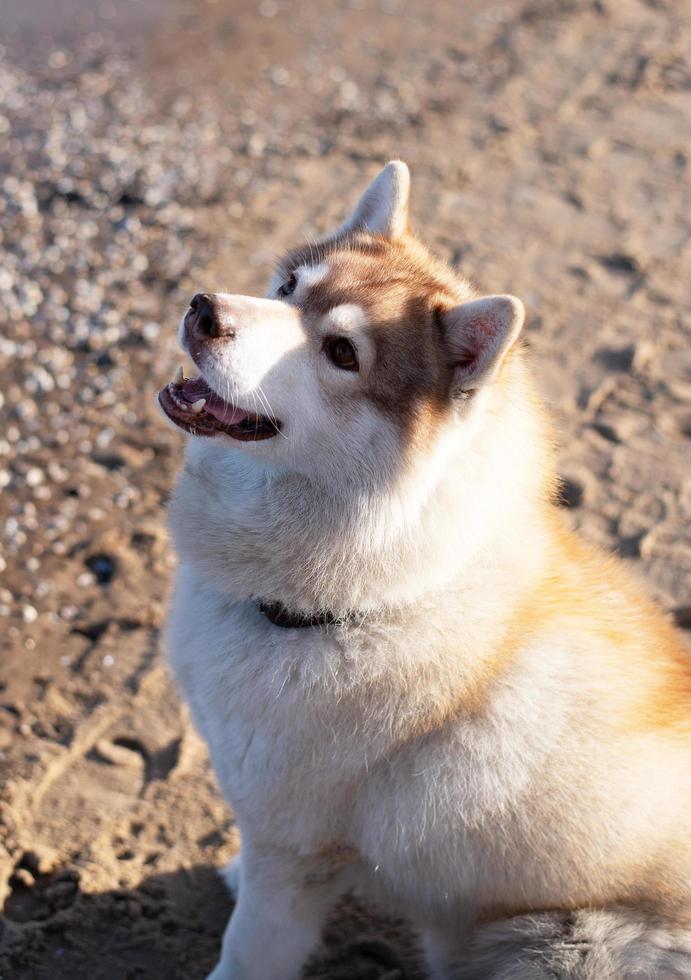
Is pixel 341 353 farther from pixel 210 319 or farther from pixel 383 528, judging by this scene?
pixel 383 528

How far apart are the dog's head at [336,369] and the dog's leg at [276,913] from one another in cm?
116

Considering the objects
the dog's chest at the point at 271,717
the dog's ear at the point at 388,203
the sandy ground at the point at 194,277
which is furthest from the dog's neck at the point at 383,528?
the sandy ground at the point at 194,277

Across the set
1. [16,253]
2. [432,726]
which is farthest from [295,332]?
[16,253]

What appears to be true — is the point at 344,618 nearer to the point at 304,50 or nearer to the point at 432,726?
the point at 432,726

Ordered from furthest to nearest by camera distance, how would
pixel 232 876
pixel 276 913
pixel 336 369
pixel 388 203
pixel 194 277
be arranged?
1. pixel 194 277
2. pixel 232 876
3. pixel 388 203
4. pixel 276 913
5. pixel 336 369

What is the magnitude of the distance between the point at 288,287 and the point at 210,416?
1.63ft

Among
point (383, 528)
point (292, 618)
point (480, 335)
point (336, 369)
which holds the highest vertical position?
point (480, 335)

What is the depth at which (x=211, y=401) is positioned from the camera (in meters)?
2.98

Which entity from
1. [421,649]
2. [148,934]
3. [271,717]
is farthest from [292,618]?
[148,934]

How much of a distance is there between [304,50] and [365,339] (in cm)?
→ 684

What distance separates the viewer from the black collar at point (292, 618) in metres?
2.99

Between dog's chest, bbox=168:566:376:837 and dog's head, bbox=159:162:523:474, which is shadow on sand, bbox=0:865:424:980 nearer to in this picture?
dog's chest, bbox=168:566:376:837

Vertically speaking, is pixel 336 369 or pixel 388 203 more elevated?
pixel 388 203

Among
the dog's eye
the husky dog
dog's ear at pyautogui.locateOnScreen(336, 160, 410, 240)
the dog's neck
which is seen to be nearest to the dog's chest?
the husky dog
